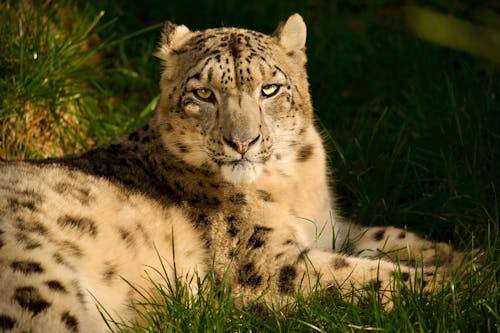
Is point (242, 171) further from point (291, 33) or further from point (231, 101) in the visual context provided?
point (291, 33)

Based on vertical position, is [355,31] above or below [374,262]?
above

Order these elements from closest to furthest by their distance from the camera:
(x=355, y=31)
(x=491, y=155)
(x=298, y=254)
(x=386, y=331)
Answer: (x=386, y=331), (x=298, y=254), (x=491, y=155), (x=355, y=31)

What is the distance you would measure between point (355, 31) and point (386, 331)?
596 centimetres

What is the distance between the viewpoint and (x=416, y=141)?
20.6 ft

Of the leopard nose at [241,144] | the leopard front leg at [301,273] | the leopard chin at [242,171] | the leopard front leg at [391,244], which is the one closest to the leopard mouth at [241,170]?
the leopard chin at [242,171]

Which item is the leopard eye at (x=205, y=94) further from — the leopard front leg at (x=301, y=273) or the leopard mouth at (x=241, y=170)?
the leopard front leg at (x=301, y=273)

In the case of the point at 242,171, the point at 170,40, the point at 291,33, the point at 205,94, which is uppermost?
the point at 291,33

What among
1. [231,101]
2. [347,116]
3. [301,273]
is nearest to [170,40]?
[231,101]

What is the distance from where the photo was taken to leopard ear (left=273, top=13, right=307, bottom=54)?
4980 millimetres

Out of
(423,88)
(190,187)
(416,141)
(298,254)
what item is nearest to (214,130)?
(190,187)

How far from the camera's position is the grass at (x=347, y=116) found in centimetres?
380

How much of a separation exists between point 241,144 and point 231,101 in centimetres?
36

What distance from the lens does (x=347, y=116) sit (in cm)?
722

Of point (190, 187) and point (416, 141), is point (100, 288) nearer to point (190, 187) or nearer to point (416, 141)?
point (190, 187)
